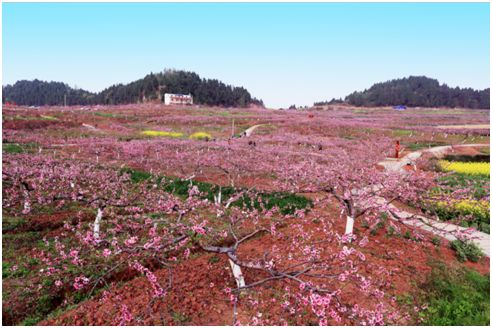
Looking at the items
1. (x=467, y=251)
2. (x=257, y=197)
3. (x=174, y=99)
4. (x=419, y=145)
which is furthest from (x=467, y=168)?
(x=174, y=99)

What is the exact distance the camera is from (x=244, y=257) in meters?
8.13

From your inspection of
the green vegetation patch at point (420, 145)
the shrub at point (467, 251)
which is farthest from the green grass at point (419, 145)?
the shrub at point (467, 251)

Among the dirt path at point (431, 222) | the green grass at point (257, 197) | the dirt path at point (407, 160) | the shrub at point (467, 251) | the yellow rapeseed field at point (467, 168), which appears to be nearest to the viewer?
the dirt path at point (431, 222)

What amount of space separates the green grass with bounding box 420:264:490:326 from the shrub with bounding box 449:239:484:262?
766mm

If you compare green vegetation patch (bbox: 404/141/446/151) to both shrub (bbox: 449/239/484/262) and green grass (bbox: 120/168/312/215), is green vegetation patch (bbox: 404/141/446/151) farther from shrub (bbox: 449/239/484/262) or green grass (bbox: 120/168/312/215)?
shrub (bbox: 449/239/484/262)

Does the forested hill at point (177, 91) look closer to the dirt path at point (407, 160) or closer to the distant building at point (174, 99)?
the distant building at point (174, 99)

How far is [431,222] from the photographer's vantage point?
1145 cm

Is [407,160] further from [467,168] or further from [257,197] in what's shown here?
[257,197]

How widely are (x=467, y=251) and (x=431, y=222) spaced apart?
2981 mm


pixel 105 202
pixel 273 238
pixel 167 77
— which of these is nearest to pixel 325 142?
pixel 273 238

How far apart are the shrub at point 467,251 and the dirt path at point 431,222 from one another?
315 mm

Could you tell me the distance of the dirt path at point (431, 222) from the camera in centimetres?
808

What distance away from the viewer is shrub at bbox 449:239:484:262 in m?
8.43

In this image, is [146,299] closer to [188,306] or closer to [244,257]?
[188,306]
